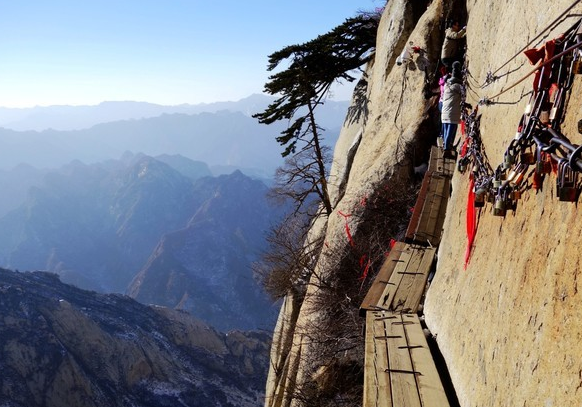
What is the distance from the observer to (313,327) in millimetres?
11773

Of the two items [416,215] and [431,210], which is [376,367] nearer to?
[431,210]

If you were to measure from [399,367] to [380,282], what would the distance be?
236cm

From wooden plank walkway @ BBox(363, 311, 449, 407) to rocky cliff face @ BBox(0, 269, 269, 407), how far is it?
48.1 m

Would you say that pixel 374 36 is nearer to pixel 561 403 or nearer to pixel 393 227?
pixel 393 227

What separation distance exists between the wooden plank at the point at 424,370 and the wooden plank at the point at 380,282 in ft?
2.56

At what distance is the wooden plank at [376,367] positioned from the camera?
4.30m

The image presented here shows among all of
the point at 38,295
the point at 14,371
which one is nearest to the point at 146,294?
the point at 38,295

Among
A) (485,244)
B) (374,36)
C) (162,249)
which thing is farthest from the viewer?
(162,249)

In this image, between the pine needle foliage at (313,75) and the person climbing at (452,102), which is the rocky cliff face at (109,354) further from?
the person climbing at (452,102)

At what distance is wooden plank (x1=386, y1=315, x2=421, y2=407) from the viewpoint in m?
4.21

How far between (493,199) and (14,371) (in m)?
52.7

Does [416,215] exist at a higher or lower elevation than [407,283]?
higher

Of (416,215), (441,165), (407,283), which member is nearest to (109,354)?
(441,165)

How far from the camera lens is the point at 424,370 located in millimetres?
4602
